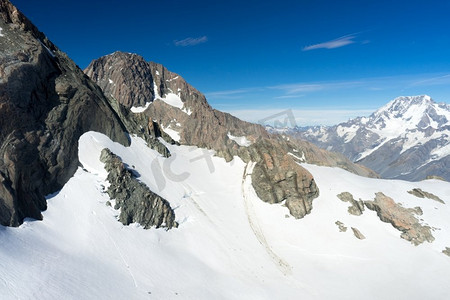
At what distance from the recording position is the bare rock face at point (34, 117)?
2194 centimetres

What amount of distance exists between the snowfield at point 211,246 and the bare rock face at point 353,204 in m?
1.10

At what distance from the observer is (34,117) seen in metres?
26.2

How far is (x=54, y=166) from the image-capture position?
26781 mm

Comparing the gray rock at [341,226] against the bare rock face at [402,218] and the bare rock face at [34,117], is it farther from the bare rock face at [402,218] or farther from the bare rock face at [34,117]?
the bare rock face at [34,117]

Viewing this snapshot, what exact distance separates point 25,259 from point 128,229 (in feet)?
33.6

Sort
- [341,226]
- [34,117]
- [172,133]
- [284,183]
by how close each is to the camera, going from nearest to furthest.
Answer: [34,117], [341,226], [284,183], [172,133]

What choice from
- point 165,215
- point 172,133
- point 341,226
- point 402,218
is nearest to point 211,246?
point 165,215

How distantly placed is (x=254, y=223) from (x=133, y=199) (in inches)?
719

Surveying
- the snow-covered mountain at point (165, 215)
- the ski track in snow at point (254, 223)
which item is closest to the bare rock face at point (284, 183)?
the snow-covered mountain at point (165, 215)

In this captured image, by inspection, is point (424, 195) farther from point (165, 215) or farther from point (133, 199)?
point (133, 199)

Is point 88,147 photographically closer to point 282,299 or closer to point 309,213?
point 282,299

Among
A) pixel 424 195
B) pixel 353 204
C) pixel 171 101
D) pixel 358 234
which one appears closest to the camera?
pixel 358 234

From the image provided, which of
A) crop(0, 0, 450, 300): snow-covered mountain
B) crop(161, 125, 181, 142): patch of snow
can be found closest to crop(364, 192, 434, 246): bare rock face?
crop(0, 0, 450, 300): snow-covered mountain

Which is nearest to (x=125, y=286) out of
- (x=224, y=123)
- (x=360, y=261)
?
(x=360, y=261)
